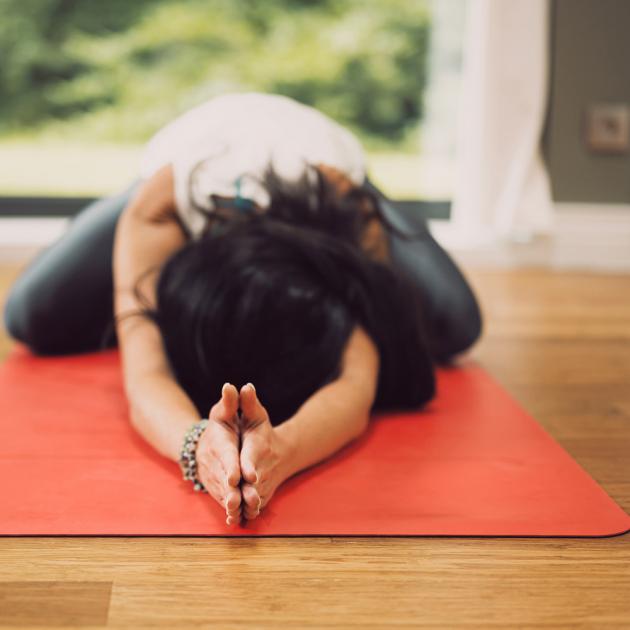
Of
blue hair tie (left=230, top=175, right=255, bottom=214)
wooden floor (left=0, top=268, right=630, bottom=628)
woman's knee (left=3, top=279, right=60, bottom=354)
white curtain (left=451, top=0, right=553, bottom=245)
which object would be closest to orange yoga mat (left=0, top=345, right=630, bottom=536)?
wooden floor (left=0, top=268, right=630, bottom=628)

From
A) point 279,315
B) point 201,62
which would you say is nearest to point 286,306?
point 279,315

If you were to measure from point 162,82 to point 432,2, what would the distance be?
1558 mm

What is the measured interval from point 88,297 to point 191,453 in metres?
0.81

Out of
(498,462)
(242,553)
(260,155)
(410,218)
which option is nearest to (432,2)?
(410,218)

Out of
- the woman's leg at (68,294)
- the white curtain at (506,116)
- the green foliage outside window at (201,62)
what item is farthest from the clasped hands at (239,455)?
the green foliage outside window at (201,62)

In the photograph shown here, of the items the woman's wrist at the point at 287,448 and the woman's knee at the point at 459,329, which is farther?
the woman's knee at the point at 459,329

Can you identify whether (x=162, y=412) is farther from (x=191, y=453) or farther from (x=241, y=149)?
(x=241, y=149)

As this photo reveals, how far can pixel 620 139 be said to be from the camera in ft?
10.3

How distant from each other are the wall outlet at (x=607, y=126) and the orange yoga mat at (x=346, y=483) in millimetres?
1860

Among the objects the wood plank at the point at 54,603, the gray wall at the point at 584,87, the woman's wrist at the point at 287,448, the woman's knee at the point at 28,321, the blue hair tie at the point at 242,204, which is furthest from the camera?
the gray wall at the point at 584,87

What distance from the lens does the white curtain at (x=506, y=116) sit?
294 cm

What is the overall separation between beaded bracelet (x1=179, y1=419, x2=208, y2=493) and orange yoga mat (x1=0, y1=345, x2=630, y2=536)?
4 centimetres

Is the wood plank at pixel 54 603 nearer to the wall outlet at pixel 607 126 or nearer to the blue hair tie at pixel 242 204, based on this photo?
the blue hair tie at pixel 242 204

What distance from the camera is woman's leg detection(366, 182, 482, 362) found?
1854 millimetres
